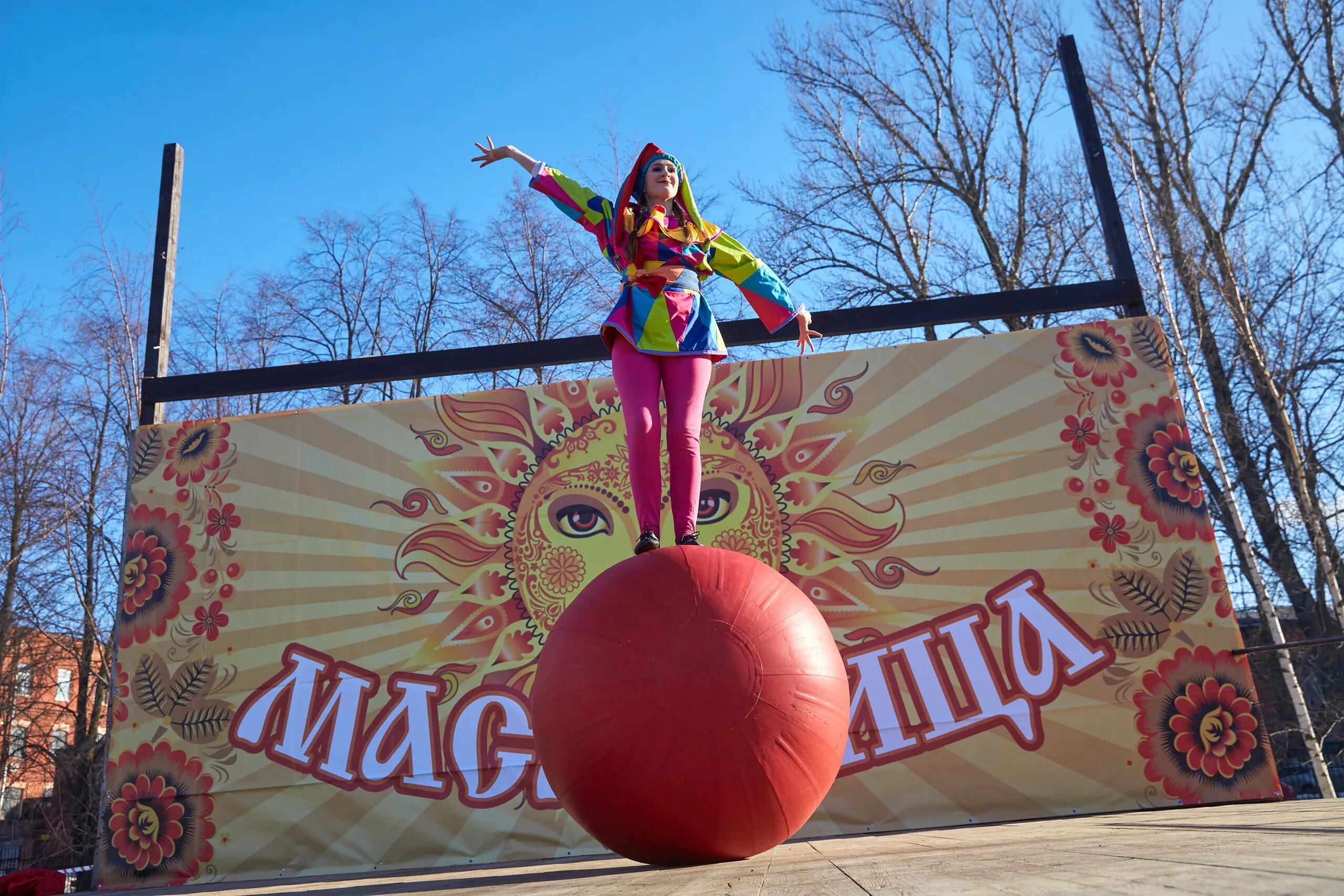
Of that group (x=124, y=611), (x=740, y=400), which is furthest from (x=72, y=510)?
(x=740, y=400)

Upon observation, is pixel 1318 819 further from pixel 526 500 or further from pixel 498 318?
pixel 498 318

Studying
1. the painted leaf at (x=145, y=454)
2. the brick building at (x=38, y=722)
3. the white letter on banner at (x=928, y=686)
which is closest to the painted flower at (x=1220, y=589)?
the white letter on banner at (x=928, y=686)

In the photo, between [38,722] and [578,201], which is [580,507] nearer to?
[578,201]

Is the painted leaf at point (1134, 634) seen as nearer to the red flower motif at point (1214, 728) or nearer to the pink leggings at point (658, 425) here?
the red flower motif at point (1214, 728)

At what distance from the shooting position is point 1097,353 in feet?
18.8

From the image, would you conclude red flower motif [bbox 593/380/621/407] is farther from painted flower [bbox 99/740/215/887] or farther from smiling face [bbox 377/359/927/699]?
painted flower [bbox 99/740/215/887]

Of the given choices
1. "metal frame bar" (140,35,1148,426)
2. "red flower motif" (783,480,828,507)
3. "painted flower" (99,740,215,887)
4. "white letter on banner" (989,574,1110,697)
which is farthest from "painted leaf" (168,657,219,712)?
"white letter on banner" (989,574,1110,697)

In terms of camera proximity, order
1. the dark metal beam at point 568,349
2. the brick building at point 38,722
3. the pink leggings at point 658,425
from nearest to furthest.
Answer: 1. the pink leggings at point 658,425
2. the dark metal beam at point 568,349
3. the brick building at point 38,722

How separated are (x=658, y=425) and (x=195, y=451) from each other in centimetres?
442

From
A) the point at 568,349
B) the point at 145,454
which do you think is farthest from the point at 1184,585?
the point at 145,454

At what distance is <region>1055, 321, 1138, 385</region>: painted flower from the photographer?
5688 millimetres

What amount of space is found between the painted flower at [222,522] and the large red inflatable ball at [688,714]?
4.19m

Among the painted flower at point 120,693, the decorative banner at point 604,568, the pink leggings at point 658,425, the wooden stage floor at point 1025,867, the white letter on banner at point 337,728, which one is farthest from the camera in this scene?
the painted flower at point 120,693

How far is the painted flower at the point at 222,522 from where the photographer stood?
19.3 ft
